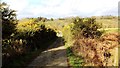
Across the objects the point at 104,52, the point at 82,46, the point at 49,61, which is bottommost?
the point at 49,61

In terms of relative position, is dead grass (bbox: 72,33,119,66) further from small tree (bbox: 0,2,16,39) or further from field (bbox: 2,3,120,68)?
small tree (bbox: 0,2,16,39)

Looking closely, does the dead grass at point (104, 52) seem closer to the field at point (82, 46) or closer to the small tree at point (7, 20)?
the field at point (82, 46)

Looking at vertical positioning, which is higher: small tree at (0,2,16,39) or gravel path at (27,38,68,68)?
small tree at (0,2,16,39)

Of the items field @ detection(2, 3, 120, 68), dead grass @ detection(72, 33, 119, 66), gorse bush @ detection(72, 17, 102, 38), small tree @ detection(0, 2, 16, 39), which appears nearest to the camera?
dead grass @ detection(72, 33, 119, 66)

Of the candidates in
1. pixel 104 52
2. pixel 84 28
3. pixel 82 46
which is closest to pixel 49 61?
pixel 82 46

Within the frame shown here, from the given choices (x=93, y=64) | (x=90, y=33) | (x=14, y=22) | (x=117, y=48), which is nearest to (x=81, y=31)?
(x=90, y=33)

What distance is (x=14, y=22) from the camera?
21984mm

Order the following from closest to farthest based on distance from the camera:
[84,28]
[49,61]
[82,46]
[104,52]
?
[104,52] < [82,46] < [49,61] < [84,28]

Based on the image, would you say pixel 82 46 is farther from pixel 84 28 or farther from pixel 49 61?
pixel 84 28

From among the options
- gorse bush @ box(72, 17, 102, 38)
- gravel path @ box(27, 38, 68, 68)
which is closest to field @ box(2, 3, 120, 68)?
gorse bush @ box(72, 17, 102, 38)

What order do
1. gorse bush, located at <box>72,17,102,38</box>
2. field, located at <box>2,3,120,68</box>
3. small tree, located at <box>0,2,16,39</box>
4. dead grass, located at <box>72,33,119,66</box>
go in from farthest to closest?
gorse bush, located at <box>72,17,102,38</box>, small tree, located at <box>0,2,16,39</box>, field, located at <box>2,3,120,68</box>, dead grass, located at <box>72,33,119,66</box>

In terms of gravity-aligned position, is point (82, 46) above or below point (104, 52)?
below

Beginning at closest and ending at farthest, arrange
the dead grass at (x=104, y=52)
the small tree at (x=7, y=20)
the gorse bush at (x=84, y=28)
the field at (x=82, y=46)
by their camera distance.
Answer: the dead grass at (x=104, y=52)
the field at (x=82, y=46)
the small tree at (x=7, y=20)
the gorse bush at (x=84, y=28)

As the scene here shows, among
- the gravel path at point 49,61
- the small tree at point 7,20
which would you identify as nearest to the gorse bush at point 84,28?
the gravel path at point 49,61
